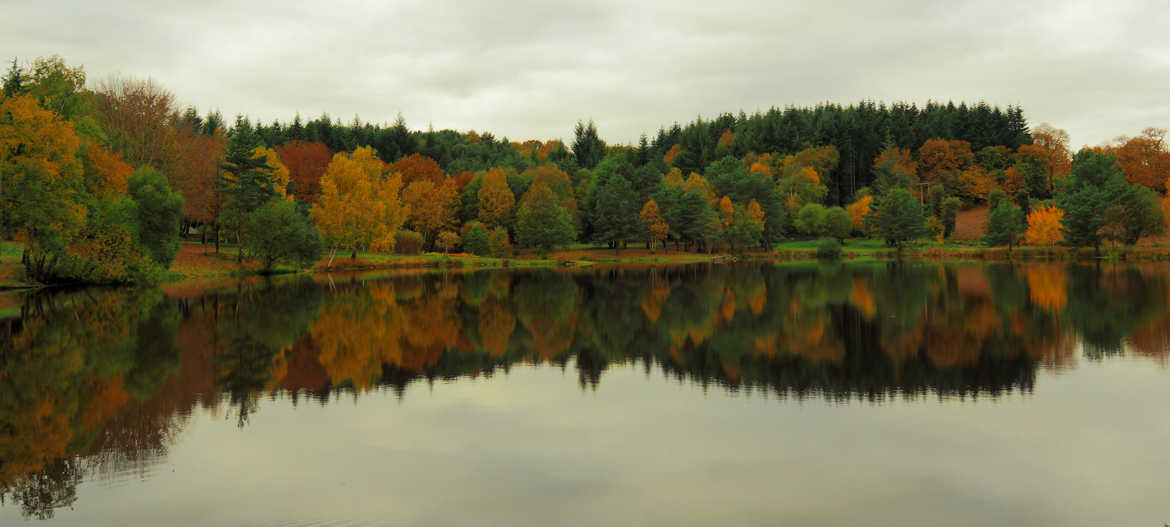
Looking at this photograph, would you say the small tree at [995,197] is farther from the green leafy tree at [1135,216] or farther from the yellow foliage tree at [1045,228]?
the green leafy tree at [1135,216]

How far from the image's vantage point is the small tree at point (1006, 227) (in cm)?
8500

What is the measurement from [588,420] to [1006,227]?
89.0m

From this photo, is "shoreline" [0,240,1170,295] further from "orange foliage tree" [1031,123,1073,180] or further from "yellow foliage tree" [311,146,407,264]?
"orange foliage tree" [1031,123,1073,180]

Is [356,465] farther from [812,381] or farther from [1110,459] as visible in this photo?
[1110,459]

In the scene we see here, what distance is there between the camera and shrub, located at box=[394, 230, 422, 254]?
79.0 meters

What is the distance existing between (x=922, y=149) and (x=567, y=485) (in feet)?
440

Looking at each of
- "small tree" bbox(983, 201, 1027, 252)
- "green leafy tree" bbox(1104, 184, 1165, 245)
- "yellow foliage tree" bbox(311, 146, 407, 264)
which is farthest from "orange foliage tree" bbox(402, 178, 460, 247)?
"green leafy tree" bbox(1104, 184, 1165, 245)

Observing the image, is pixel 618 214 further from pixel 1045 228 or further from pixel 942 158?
pixel 942 158

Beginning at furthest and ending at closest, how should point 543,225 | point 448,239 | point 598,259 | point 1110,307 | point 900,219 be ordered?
point 900,219
point 598,259
point 543,225
point 448,239
point 1110,307

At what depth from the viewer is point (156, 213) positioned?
46.3 metres

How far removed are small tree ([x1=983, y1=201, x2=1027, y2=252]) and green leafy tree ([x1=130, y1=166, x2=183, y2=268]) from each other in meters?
88.3

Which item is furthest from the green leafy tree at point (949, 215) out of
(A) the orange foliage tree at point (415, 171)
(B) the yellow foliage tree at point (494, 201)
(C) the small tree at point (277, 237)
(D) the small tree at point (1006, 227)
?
(C) the small tree at point (277, 237)

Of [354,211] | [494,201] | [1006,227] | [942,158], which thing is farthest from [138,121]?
[942,158]

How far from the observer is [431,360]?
1994 cm
